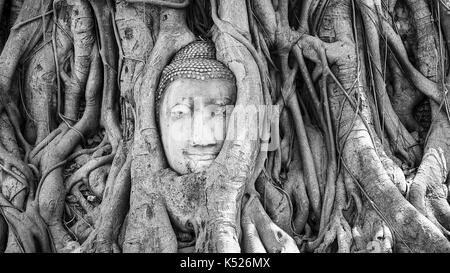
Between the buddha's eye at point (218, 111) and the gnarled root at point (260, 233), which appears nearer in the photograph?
the gnarled root at point (260, 233)

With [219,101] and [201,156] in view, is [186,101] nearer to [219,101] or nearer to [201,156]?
[219,101]

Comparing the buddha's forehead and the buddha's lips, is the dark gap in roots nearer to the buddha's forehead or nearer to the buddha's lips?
the buddha's forehead

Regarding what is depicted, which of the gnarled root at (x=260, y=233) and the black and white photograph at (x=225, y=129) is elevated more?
the black and white photograph at (x=225, y=129)

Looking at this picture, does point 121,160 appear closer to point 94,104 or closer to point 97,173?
point 97,173

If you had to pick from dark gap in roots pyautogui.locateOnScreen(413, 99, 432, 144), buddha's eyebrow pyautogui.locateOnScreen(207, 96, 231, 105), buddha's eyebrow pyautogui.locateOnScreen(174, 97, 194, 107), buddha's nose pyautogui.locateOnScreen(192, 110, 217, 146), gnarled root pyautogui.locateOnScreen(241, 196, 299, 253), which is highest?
buddha's eyebrow pyautogui.locateOnScreen(174, 97, 194, 107)

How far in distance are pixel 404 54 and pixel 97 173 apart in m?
2.35

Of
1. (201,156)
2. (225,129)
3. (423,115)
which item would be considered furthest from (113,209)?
(423,115)

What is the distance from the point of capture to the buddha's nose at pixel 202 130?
4863mm

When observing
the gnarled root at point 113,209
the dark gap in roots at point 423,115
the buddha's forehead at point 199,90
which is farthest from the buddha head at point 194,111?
the dark gap in roots at point 423,115

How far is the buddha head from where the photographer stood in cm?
488

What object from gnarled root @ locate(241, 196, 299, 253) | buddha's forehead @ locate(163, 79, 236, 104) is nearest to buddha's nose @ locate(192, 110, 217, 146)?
buddha's forehead @ locate(163, 79, 236, 104)

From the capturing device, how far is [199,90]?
4.93m

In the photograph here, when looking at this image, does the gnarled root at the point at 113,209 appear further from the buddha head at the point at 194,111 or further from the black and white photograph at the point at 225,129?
the buddha head at the point at 194,111
